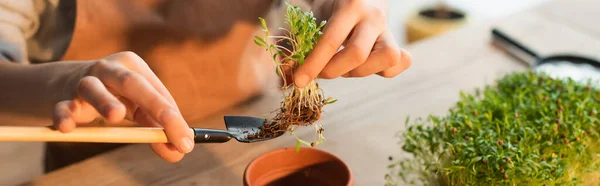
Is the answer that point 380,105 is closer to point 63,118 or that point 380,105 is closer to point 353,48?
point 353,48

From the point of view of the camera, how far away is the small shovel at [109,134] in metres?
0.75

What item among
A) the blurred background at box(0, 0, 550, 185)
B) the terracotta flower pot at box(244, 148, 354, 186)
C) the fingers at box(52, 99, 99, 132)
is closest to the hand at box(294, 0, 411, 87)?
the terracotta flower pot at box(244, 148, 354, 186)

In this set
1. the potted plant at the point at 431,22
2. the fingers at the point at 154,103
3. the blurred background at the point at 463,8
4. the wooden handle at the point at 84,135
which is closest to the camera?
the wooden handle at the point at 84,135

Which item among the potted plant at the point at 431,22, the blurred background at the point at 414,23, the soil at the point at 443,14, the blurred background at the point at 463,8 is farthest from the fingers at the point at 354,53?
the blurred background at the point at 463,8

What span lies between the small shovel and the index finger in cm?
14

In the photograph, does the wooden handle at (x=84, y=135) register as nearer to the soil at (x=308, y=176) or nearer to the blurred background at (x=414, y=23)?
the soil at (x=308, y=176)

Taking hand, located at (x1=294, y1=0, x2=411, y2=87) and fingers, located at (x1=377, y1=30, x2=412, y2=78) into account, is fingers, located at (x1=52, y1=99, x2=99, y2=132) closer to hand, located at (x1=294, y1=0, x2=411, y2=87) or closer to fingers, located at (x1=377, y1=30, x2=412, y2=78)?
hand, located at (x1=294, y1=0, x2=411, y2=87)

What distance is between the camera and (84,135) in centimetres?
81

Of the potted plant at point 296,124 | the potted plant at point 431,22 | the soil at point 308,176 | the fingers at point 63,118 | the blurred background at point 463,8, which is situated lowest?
the blurred background at point 463,8

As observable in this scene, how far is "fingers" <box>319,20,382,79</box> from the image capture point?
1.04m

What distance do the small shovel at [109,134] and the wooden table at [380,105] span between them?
0.26 m

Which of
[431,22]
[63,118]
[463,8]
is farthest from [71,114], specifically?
[463,8]

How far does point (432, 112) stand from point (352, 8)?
0.48 m

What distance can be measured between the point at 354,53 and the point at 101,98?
0.45 meters
